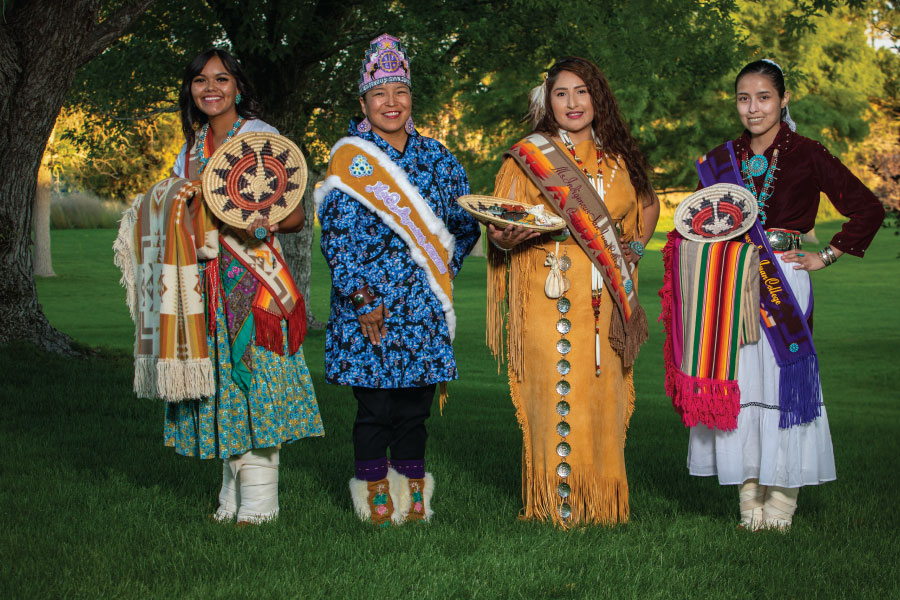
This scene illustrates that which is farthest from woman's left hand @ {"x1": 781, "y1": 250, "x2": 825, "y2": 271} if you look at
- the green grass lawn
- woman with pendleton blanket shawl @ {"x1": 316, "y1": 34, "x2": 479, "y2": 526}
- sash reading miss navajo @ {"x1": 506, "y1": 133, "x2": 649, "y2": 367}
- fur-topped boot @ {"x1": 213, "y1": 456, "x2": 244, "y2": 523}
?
fur-topped boot @ {"x1": 213, "y1": 456, "x2": 244, "y2": 523}

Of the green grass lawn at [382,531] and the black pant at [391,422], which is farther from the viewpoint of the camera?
the black pant at [391,422]

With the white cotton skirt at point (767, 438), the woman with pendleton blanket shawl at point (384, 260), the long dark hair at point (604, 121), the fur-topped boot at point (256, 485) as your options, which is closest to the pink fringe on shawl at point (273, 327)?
the woman with pendleton blanket shawl at point (384, 260)

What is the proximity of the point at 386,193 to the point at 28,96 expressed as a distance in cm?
576

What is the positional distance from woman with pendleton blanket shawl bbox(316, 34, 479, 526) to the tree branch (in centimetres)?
517

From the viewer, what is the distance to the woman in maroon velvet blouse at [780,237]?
4.74 metres

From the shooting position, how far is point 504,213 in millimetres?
4523

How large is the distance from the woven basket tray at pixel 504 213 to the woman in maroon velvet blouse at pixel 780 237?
3.36 ft

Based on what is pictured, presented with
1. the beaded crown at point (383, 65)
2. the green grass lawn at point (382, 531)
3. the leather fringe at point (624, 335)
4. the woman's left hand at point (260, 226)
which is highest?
the beaded crown at point (383, 65)

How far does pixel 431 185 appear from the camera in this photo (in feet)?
15.9

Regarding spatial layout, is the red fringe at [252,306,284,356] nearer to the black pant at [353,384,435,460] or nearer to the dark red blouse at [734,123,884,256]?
the black pant at [353,384,435,460]

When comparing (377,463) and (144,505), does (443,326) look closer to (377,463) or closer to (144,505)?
(377,463)

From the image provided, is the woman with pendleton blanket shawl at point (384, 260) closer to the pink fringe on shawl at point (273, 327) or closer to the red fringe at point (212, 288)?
the pink fringe on shawl at point (273, 327)

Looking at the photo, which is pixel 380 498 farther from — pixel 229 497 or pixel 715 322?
pixel 715 322

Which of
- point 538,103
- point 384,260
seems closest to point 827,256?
point 538,103
